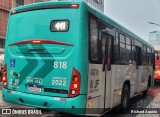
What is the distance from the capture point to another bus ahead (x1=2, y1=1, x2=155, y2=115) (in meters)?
6.52

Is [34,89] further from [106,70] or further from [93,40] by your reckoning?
[106,70]

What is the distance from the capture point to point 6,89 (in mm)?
7562

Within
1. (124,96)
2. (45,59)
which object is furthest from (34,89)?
(124,96)

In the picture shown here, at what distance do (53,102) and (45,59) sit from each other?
3.63ft

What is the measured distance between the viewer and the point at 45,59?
6910mm

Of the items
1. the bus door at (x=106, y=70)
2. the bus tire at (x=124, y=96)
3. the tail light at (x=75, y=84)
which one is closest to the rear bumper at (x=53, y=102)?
the tail light at (x=75, y=84)

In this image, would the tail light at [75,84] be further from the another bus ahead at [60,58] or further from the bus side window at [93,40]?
the bus side window at [93,40]

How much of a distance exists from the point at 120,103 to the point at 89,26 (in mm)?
3748

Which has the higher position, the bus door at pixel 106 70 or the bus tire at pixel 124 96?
the bus door at pixel 106 70

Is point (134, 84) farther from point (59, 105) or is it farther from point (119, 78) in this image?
point (59, 105)

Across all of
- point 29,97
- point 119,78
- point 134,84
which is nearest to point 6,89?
point 29,97

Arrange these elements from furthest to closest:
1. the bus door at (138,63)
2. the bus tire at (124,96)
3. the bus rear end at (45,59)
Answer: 1. the bus door at (138,63)
2. the bus tire at (124,96)
3. the bus rear end at (45,59)

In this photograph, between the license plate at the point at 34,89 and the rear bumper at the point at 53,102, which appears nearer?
the rear bumper at the point at 53,102

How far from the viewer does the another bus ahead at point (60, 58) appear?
257 inches
